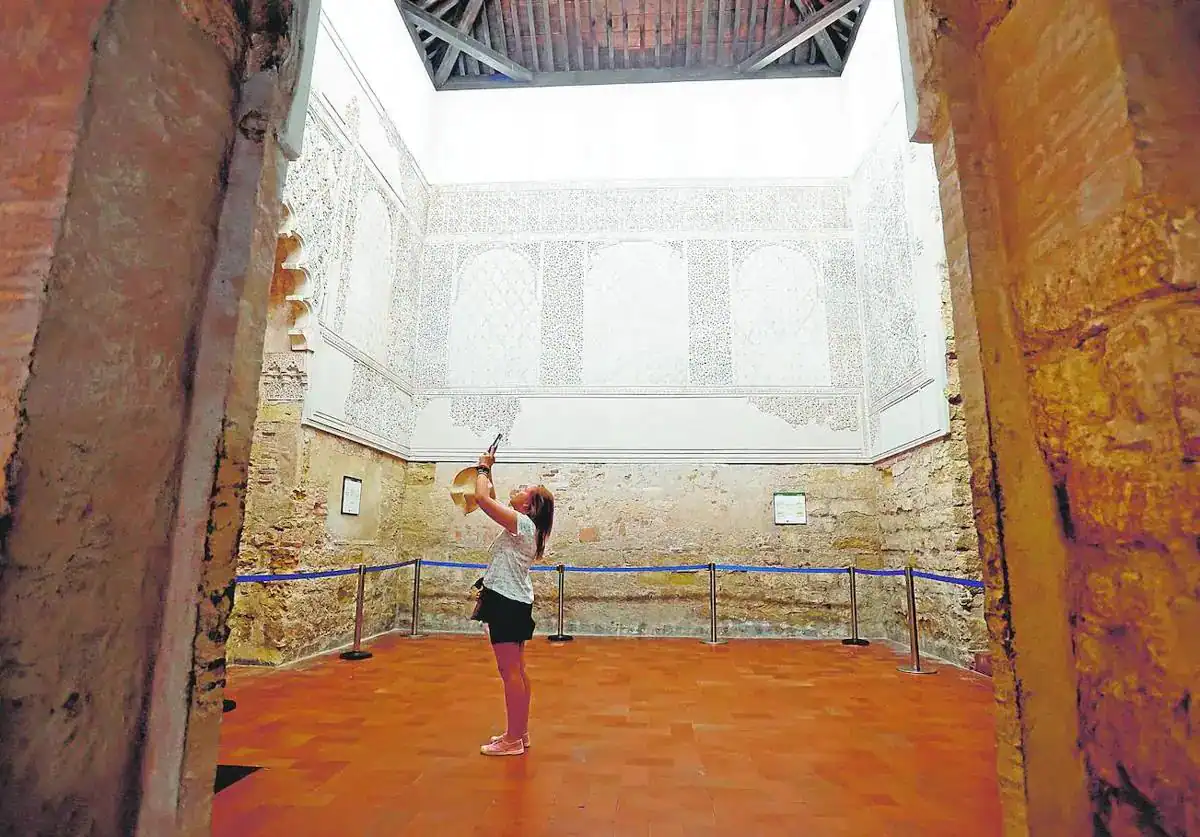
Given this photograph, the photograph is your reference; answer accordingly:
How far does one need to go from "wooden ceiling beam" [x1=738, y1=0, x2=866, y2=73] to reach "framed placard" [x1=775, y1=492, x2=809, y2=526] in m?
5.38

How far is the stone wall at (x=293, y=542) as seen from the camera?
492 cm

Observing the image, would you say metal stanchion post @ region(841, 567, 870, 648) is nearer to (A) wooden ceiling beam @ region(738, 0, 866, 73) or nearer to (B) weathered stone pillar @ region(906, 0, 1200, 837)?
(B) weathered stone pillar @ region(906, 0, 1200, 837)

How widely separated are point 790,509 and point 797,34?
18.3ft

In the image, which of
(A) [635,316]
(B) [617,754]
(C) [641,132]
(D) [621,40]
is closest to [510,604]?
(B) [617,754]

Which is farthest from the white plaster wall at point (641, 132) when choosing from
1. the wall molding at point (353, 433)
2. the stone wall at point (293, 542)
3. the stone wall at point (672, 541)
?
the stone wall at point (293, 542)

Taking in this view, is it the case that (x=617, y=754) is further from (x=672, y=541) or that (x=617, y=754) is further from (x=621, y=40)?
(x=621, y=40)

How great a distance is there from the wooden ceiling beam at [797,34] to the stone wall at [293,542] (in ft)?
22.0

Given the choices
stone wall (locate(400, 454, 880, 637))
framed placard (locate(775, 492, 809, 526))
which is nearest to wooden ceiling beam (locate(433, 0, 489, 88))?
stone wall (locate(400, 454, 880, 637))

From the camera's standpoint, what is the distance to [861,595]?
6738mm

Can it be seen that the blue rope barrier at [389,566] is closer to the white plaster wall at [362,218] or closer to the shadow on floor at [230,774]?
the white plaster wall at [362,218]

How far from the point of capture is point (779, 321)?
7531 millimetres

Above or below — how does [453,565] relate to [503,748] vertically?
above

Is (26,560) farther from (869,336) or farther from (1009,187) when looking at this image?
(869,336)

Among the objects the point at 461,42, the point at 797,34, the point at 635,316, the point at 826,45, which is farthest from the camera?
the point at 826,45
